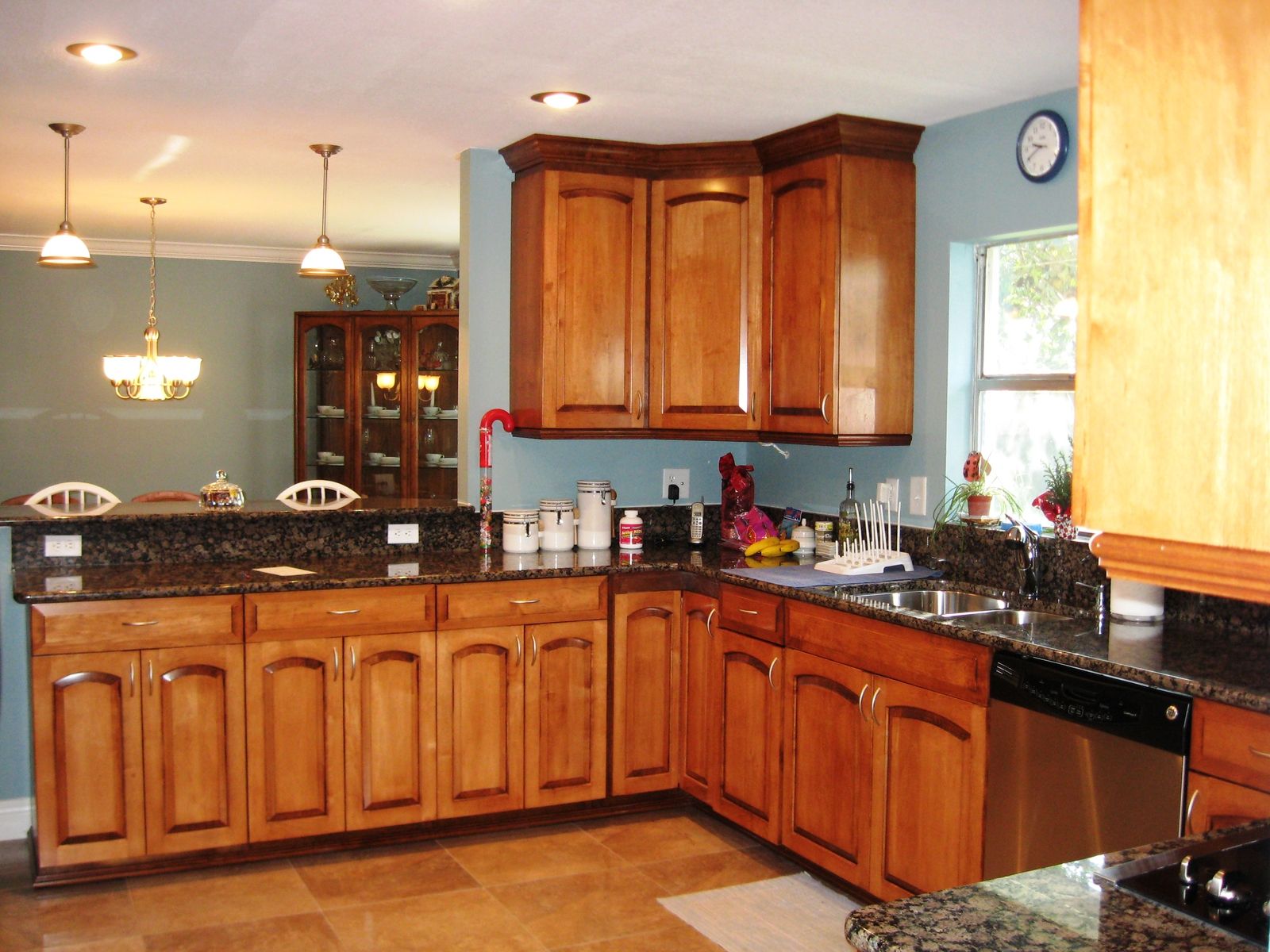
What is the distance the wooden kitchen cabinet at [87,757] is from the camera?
3.37m

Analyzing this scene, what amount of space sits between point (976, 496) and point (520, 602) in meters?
1.49

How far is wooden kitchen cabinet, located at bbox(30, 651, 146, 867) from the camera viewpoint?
337cm

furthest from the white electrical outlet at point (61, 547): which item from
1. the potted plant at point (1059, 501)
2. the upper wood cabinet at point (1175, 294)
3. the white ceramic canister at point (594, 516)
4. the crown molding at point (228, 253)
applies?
the crown molding at point (228, 253)

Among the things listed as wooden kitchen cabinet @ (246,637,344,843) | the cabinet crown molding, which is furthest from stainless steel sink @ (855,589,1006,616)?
wooden kitchen cabinet @ (246,637,344,843)

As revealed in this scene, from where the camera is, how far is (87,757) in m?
3.41

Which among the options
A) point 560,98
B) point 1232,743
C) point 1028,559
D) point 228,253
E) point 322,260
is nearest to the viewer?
point 1232,743

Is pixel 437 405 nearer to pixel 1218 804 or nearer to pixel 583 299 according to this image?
pixel 583 299

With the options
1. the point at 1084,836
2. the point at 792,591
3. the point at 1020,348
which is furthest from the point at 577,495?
the point at 1084,836

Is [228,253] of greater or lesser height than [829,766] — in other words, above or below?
above

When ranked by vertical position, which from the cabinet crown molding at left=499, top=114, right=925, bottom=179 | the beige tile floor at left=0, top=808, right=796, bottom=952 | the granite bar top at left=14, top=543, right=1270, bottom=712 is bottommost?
the beige tile floor at left=0, top=808, right=796, bottom=952

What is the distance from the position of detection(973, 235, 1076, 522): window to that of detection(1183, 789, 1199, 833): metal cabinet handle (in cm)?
138

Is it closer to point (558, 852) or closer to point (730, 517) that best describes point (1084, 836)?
point (558, 852)

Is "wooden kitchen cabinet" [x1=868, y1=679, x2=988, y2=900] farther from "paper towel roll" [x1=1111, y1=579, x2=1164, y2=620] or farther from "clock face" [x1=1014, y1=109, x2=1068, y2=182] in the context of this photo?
"clock face" [x1=1014, y1=109, x2=1068, y2=182]

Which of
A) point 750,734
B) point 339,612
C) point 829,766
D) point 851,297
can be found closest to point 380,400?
point 339,612
